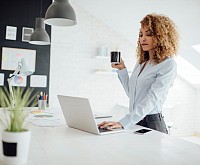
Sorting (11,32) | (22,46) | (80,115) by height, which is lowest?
(80,115)

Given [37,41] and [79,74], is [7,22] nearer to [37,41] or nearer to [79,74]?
[37,41]

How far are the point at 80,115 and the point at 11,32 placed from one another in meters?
2.72

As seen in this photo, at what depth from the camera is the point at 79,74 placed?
4.37 m

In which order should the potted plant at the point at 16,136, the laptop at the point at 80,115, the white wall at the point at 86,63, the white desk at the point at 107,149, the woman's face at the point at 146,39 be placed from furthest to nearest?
the white wall at the point at 86,63 < the woman's face at the point at 146,39 < the laptop at the point at 80,115 < the white desk at the point at 107,149 < the potted plant at the point at 16,136

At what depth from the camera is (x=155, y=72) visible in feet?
5.57

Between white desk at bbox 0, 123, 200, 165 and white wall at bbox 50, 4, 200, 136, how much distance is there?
2.97 metres

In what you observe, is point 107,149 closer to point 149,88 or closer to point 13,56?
point 149,88

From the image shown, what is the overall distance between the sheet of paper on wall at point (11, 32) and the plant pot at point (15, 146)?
315 cm

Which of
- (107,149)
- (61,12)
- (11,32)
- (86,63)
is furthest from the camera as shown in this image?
(86,63)

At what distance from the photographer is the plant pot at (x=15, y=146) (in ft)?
2.31

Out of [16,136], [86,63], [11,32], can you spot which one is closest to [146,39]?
[16,136]

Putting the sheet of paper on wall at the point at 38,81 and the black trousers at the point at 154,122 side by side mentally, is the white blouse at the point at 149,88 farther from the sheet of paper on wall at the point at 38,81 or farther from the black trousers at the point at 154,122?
the sheet of paper on wall at the point at 38,81

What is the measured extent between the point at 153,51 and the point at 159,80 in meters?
0.35

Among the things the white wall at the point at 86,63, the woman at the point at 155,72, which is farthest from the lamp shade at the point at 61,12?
the white wall at the point at 86,63
